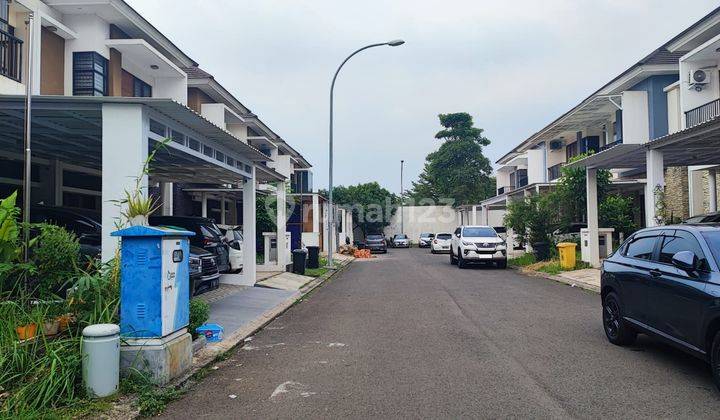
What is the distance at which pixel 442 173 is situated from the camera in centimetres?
5181

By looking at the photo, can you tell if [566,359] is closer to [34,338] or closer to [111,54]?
[34,338]

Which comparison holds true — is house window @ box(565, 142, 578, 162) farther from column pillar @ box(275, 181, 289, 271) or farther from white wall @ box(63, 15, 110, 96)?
white wall @ box(63, 15, 110, 96)

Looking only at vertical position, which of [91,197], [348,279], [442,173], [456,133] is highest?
[456,133]

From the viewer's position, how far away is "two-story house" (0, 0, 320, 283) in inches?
305

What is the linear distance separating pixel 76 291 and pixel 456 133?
47.2 metres

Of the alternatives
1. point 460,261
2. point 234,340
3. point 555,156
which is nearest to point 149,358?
point 234,340

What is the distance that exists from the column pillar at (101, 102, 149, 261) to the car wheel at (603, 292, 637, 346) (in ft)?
22.4

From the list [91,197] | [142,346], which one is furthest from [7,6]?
[142,346]

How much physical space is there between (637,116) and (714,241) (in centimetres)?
1934

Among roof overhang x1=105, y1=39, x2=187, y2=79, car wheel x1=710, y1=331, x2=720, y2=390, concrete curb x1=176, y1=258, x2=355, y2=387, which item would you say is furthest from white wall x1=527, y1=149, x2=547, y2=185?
car wheel x1=710, y1=331, x2=720, y2=390

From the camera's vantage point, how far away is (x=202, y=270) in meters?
11.2

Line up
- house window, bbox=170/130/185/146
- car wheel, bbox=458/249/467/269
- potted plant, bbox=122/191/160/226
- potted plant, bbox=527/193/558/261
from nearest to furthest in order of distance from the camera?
1. potted plant, bbox=122/191/160/226
2. house window, bbox=170/130/185/146
3. potted plant, bbox=527/193/558/261
4. car wheel, bbox=458/249/467/269

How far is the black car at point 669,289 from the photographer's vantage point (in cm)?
557

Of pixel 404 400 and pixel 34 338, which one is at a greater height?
pixel 34 338
